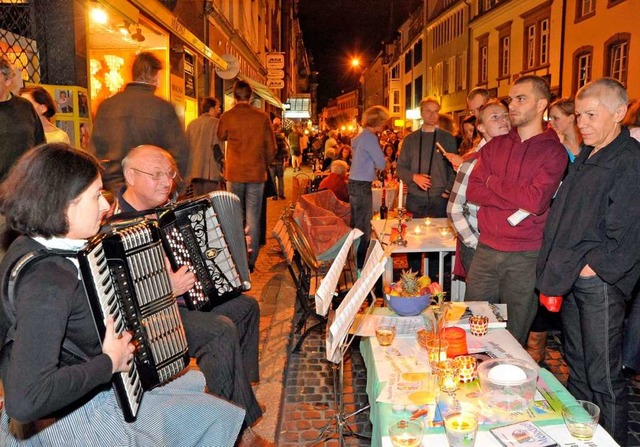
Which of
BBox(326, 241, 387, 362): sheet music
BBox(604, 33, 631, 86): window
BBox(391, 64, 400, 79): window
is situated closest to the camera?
BBox(326, 241, 387, 362): sheet music

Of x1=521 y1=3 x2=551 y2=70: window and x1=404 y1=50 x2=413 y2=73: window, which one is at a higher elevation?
x1=404 y1=50 x2=413 y2=73: window

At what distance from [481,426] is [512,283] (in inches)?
73.3

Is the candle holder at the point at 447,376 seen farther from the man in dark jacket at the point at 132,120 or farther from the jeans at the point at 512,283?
the man in dark jacket at the point at 132,120

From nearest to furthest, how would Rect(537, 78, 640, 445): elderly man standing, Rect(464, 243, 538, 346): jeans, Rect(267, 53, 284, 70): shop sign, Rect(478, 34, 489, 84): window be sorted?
Rect(537, 78, 640, 445): elderly man standing
Rect(464, 243, 538, 346): jeans
Rect(478, 34, 489, 84): window
Rect(267, 53, 284, 70): shop sign

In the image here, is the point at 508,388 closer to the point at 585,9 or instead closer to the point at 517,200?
the point at 517,200

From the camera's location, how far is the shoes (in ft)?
10.6

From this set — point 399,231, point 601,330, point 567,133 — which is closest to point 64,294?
point 601,330

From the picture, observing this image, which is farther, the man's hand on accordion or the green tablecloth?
the man's hand on accordion

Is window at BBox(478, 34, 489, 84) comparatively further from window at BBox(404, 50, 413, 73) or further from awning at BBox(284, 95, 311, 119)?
window at BBox(404, 50, 413, 73)

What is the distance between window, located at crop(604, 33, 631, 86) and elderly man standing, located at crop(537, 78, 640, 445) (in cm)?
1252

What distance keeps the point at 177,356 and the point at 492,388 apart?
1.40m

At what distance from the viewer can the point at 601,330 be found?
3.07 meters

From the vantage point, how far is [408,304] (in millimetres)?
3301

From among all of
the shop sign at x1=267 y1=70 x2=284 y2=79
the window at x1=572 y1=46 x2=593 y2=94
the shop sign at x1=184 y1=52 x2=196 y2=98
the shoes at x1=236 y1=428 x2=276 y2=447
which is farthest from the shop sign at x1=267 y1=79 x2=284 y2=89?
the shoes at x1=236 y1=428 x2=276 y2=447
